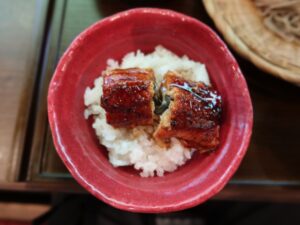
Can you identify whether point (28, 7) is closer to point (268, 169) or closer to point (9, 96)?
point (9, 96)

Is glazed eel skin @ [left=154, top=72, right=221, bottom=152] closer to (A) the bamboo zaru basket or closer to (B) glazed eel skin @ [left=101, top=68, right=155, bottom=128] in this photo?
(B) glazed eel skin @ [left=101, top=68, right=155, bottom=128]

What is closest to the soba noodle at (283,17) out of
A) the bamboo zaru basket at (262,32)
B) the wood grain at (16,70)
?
the bamboo zaru basket at (262,32)

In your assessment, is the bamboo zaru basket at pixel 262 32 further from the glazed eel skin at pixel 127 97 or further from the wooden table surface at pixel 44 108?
the glazed eel skin at pixel 127 97

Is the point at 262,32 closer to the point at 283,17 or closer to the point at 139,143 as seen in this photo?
the point at 283,17

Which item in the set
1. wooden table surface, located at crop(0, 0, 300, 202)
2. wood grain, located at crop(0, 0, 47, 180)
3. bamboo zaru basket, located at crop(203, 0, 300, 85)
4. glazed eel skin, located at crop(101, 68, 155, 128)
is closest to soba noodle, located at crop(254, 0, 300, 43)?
bamboo zaru basket, located at crop(203, 0, 300, 85)

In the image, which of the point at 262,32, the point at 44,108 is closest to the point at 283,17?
the point at 262,32

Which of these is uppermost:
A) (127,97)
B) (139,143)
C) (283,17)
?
(283,17)

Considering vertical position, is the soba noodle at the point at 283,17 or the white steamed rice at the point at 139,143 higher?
the soba noodle at the point at 283,17

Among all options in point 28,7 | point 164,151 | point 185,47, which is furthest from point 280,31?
point 28,7
